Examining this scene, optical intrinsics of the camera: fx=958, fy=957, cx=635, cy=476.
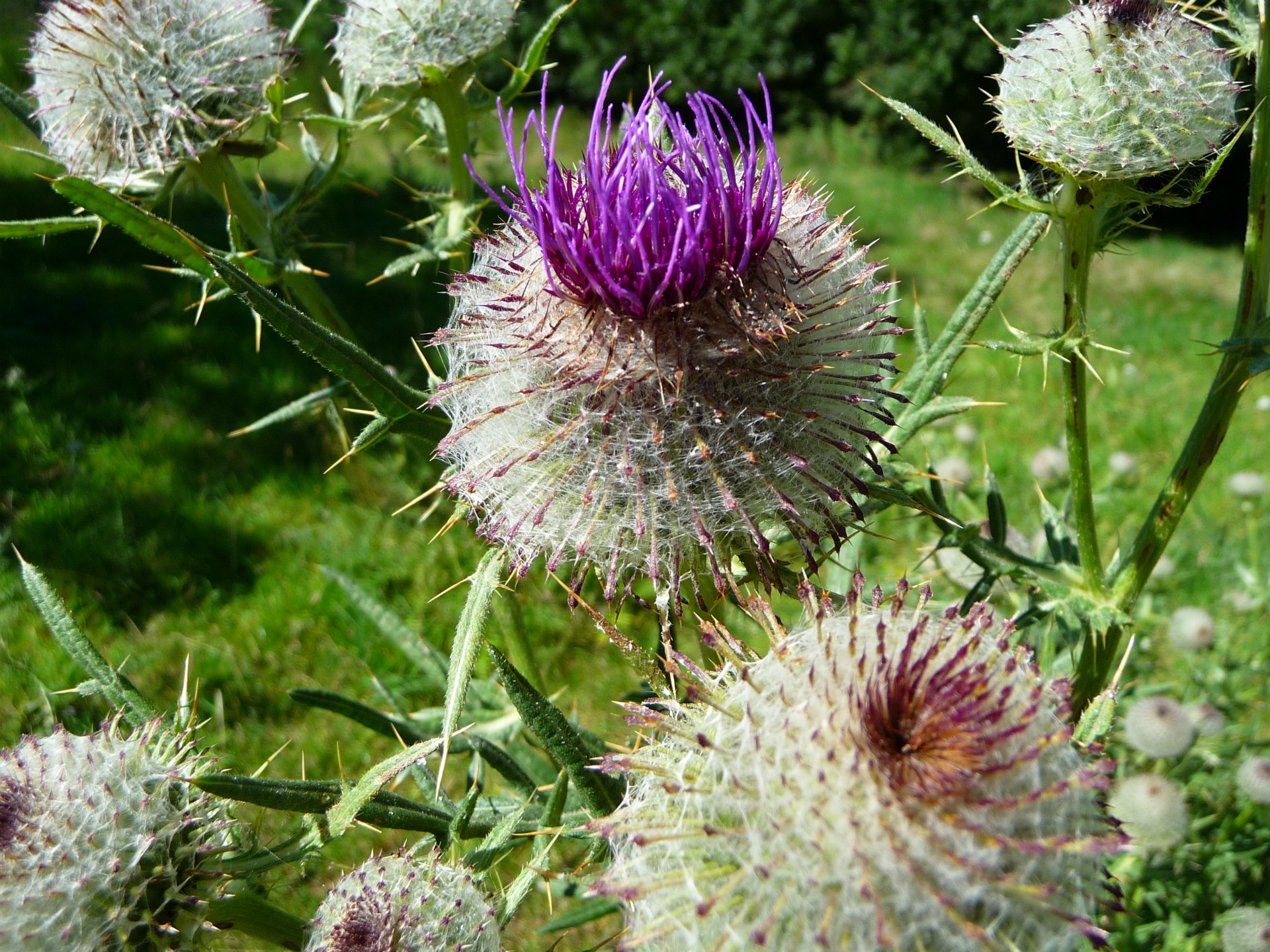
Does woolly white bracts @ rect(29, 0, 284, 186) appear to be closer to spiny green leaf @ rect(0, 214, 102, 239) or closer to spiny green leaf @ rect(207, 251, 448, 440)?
spiny green leaf @ rect(0, 214, 102, 239)

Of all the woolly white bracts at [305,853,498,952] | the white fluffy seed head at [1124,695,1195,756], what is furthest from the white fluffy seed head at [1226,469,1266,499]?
the woolly white bracts at [305,853,498,952]

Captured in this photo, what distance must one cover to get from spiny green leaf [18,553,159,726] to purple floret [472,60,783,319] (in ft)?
Answer: 3.73

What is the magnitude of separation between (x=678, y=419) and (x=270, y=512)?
4348 mm

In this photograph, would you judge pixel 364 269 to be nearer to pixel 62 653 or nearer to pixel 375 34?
pixel 62 653

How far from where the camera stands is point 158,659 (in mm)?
4461

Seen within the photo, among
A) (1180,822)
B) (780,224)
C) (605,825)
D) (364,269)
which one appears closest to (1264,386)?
(1180,822)

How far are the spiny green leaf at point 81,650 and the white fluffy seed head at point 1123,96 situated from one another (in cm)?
214

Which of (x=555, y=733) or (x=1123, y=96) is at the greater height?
(x=1123, y=96)

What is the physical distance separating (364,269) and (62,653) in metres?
4.64

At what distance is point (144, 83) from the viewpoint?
2398 millimetres

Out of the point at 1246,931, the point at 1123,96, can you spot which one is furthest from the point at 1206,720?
the point at 1123,96

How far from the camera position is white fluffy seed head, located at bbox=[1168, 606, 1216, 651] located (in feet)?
12.8

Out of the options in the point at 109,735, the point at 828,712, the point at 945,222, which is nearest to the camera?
the point at 828,712

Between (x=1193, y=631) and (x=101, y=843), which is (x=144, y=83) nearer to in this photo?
(x=101, y=843)
